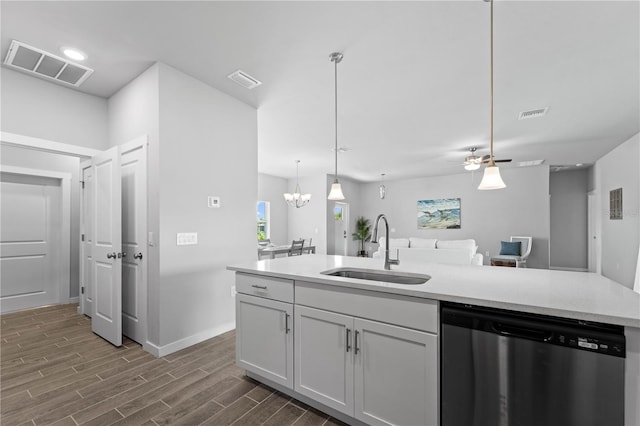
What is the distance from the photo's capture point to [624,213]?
5.07m

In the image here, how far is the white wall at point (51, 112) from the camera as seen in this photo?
2791mm

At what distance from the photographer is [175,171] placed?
281 centimetres

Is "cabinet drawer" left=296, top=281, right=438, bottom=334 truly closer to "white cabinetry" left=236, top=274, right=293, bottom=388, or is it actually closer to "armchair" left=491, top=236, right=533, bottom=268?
"white cabinetry" left=236, top=274, right=293, bottom=388

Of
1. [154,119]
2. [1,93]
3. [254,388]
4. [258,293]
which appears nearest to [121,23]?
[154,119]

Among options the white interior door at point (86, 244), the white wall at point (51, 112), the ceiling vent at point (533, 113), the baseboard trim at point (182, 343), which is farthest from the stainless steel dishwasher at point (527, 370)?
the white interior door at point (86, 244)

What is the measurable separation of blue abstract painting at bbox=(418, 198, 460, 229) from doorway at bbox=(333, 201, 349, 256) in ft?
7.85

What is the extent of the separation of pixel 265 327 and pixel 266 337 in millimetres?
71

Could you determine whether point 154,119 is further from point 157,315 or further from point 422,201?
point 422,201

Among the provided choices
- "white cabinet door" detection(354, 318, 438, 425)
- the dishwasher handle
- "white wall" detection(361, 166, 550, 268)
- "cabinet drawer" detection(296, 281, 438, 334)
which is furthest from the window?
the dishwasher handle

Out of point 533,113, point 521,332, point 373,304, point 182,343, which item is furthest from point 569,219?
point 182,343

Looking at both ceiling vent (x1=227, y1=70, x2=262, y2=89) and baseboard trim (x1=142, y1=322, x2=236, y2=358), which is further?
A: ceiling vent (x1=227, y1=70, x2=262, y2=89)

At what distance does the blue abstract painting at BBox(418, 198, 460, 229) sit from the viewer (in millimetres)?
8812

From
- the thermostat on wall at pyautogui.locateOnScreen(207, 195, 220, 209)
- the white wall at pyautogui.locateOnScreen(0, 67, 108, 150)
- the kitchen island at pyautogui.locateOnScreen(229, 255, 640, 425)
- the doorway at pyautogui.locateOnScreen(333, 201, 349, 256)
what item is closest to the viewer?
the kitchen island at pyautogui.locateOnScreen(229, 255, 640, 425)

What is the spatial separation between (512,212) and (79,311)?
9.65 meters
